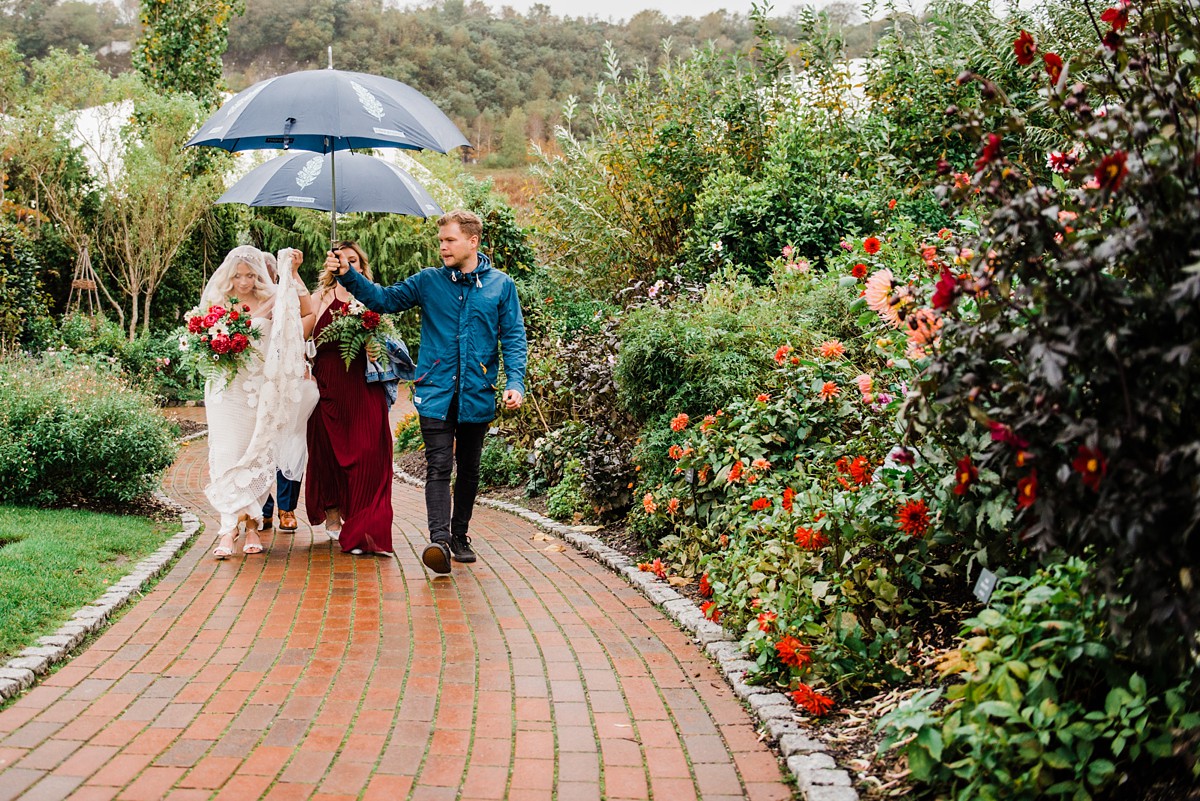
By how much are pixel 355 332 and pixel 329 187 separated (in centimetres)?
133

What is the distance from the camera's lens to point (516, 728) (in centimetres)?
379

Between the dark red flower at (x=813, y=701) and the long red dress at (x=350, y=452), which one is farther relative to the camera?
the long red dress at (x=350, y=452)

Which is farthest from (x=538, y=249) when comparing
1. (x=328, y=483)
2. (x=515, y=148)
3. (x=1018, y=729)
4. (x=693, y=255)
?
(x=515, y=148)

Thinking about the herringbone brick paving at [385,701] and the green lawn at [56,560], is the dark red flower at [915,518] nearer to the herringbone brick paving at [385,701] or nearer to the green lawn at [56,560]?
the herringbone brick paving at [385,701]

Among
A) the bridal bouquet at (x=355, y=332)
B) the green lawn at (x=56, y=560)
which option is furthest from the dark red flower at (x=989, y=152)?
the bridal bouquet at (x=355, y=332)

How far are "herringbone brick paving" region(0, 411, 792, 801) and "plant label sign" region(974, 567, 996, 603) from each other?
2.89ft

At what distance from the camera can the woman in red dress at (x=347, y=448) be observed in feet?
21.2

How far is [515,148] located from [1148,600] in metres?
37.7

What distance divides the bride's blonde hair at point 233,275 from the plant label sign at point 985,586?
16.3 feet

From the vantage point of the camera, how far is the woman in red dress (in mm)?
6449

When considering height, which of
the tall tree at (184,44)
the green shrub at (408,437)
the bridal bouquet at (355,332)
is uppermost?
the tall tree at (184,44)

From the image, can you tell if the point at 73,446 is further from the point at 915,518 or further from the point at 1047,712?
the point at 1047,712

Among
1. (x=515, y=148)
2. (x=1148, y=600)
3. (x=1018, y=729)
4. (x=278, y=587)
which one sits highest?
(x=515, y=148)

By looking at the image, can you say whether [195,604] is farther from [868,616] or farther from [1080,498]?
[1080,498]
